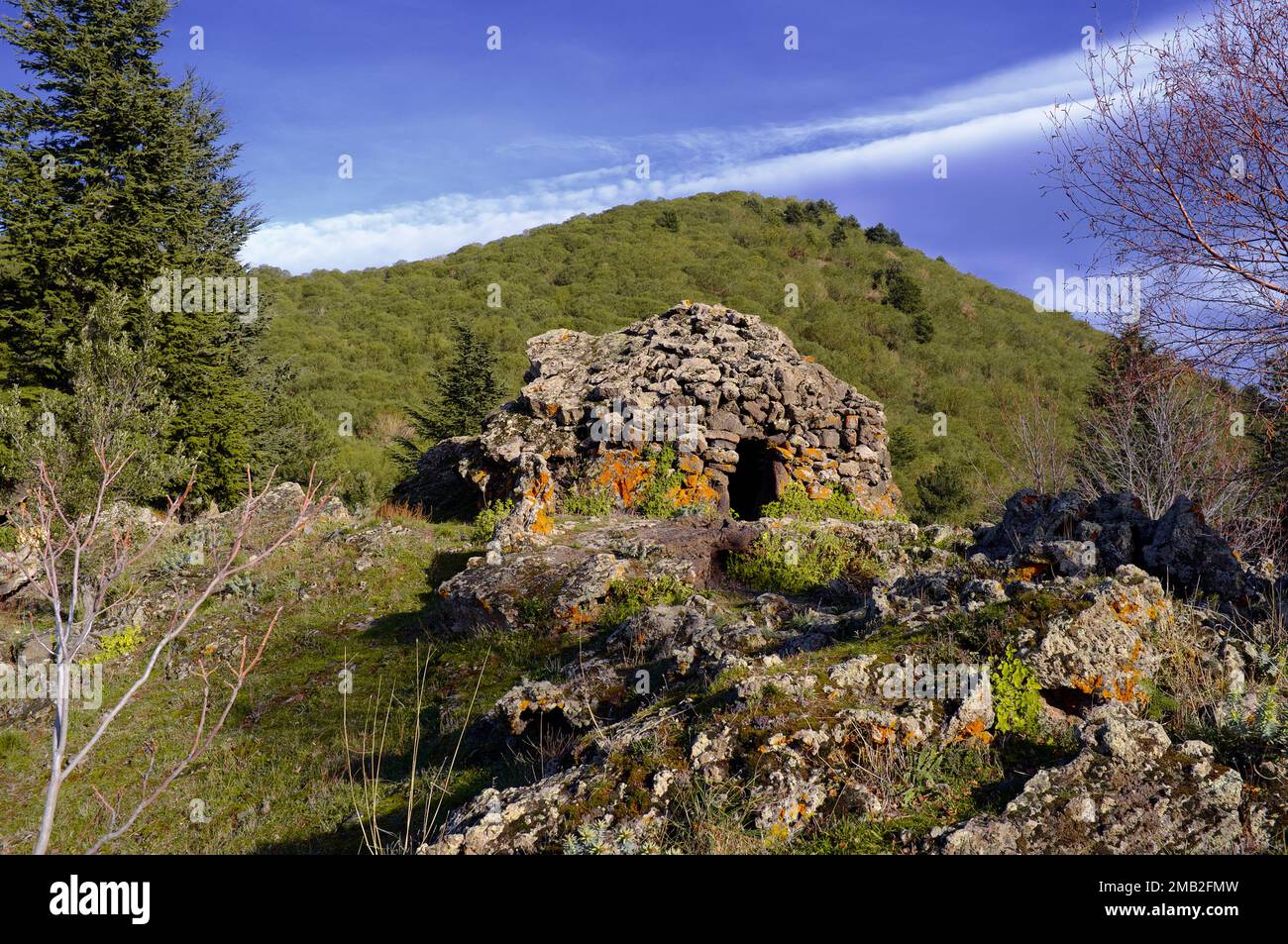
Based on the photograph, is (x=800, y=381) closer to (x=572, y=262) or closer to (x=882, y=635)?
(x=882, y=635)

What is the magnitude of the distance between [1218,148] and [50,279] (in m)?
20.0

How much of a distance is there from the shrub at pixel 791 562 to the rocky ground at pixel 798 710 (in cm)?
6

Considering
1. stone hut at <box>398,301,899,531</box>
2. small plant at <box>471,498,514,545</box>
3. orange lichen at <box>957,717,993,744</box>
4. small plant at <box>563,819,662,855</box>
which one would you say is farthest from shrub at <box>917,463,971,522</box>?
small plant at <box>563,819,662,855</box>

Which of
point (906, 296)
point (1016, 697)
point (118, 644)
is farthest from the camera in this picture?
point (906, 296)

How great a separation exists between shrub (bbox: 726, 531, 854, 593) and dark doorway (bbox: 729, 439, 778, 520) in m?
3.91

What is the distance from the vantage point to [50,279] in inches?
600

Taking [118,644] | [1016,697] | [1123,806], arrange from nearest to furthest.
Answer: [1123,806] → [1016,697] → [118,644]

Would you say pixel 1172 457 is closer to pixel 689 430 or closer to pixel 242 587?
pixel 689 430

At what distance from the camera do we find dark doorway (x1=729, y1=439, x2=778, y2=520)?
15.4 meters

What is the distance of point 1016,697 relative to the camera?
442 centimetres

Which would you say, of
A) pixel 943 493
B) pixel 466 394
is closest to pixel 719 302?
pixel 466 394

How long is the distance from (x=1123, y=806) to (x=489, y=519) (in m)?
12.0

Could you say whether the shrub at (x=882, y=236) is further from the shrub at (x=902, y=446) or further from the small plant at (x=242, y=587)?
the small plant at (x=242, y=587)
